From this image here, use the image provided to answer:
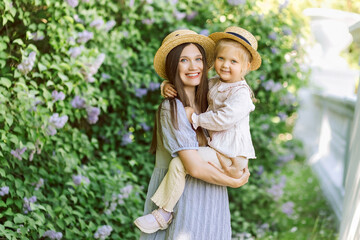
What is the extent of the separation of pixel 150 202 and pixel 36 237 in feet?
3.13

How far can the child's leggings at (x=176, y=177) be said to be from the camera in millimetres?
2348

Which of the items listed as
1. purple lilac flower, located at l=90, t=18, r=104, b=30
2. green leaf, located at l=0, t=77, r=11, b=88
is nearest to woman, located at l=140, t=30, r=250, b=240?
green leaf, located at l=0, t=77, r=11, b=88

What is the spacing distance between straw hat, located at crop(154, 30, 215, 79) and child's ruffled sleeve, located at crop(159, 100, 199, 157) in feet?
0.82

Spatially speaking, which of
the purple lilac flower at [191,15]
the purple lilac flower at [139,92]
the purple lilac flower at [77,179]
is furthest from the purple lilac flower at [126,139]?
the purple lilac flower at [191,15]

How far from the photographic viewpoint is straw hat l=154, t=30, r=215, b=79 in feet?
7.95

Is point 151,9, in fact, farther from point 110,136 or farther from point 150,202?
point 150,202

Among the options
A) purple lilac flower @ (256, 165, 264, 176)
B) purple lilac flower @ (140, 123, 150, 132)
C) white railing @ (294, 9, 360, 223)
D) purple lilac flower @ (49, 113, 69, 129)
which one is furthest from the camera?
white railing @ (294, 9, 360, 223)

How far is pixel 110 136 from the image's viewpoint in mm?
4316

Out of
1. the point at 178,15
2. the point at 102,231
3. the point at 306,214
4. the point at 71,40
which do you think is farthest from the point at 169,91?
the point at 306,214

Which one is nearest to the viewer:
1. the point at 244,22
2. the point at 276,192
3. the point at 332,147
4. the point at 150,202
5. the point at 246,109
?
the point at 246,109

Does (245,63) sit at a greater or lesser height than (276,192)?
greater

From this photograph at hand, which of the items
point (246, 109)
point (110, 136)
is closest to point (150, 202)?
point (246, 109)

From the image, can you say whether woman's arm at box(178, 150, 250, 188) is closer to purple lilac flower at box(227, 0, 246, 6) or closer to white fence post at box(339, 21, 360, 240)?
white fence post at box(339, 21, 360, 240)

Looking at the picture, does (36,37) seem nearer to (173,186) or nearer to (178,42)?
(178,42)
